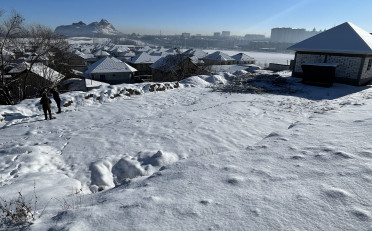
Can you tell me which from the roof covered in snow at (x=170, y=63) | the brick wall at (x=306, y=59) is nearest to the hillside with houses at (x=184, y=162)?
the brick wall at (x=306, y=59)

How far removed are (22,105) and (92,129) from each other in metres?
6.15

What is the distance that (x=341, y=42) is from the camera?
19.6 meters

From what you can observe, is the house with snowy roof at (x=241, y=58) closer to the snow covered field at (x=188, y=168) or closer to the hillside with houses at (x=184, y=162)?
the hillside with houses at (x=184, y=162)

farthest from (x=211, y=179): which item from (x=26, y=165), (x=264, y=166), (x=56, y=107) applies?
(x=56, y=107)

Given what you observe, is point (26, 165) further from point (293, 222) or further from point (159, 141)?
point (293, 222)

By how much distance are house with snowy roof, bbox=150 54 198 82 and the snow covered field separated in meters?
19.3

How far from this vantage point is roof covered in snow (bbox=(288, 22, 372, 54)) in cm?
1842

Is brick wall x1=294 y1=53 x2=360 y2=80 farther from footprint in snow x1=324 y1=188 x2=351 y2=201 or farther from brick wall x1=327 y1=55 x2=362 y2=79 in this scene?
footprint in snow x1=324 y1=188 x2=351 y2=201

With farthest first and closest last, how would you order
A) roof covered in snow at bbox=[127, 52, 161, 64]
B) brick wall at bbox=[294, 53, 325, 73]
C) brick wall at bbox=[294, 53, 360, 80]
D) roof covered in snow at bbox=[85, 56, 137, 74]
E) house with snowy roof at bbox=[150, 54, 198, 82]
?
roof covered in snow at bbox=[127, 52, 161, 64], roof covered in snow at bbox=[85, 56, 137, 74], house with snowy roof at bbox=[150, 54, 198, 82], brick wall at bbox=[294, 53, 325, 73], brick wall at bbox=[294, 53, 360, 80]

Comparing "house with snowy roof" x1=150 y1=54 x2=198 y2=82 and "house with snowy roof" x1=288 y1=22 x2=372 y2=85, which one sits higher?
"house with snowy roof" x1=288 y1=22 x2=372 y2=85

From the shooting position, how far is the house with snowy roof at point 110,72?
32625 millimetres

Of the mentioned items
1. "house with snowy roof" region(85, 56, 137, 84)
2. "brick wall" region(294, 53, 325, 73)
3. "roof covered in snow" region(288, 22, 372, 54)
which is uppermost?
"roof covered in snow" region(288, 22, 372, 54)

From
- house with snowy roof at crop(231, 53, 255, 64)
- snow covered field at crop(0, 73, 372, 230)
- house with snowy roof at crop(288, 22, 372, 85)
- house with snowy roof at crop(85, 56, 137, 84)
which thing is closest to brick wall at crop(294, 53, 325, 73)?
house with snowy roof at crop(288, 22, 372, 85)

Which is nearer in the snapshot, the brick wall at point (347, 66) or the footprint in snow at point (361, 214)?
the footprint in snow at point (361, 214)
